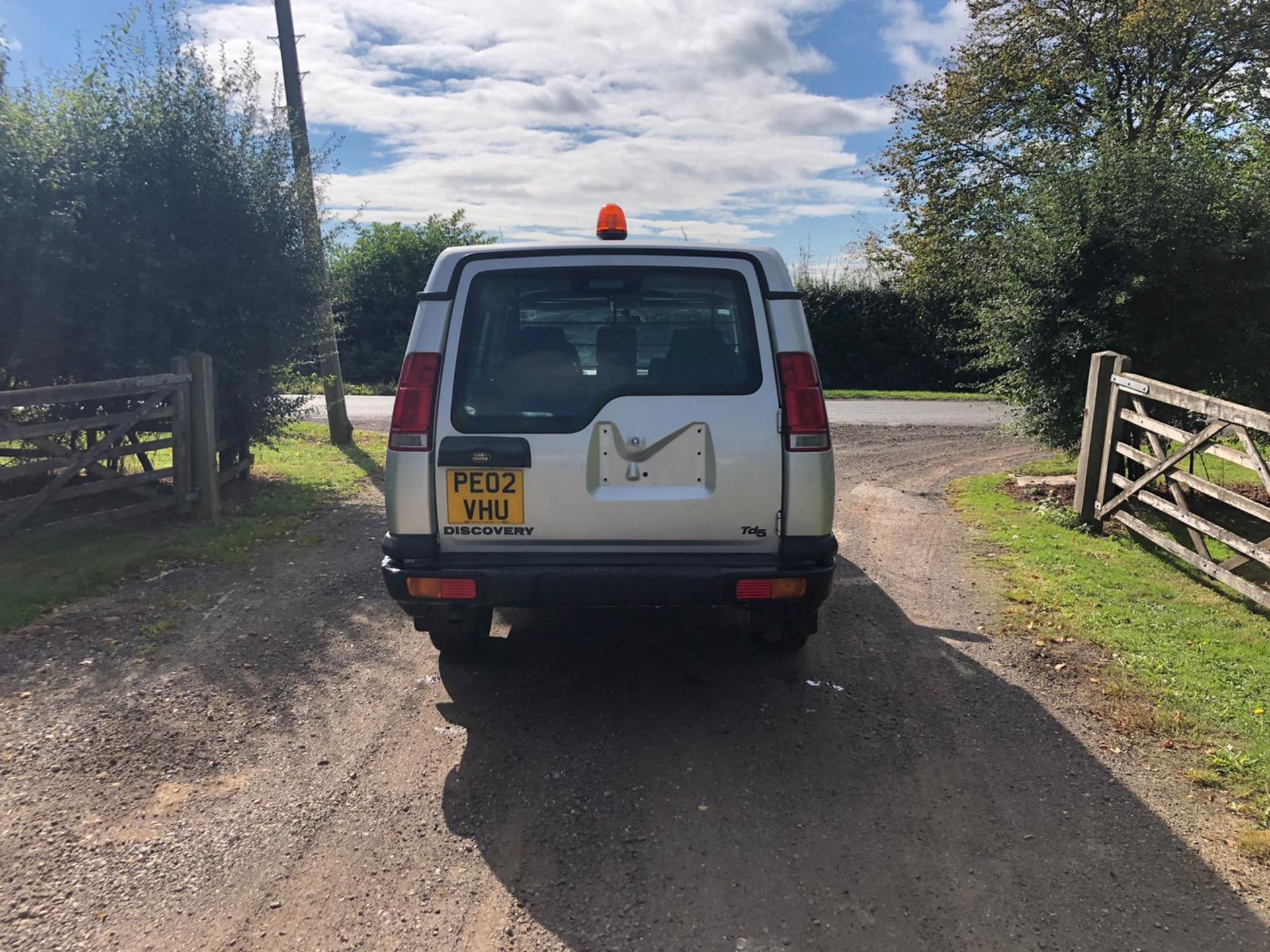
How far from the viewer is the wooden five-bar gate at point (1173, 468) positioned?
548 centimetres

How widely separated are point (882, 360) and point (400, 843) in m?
23.1

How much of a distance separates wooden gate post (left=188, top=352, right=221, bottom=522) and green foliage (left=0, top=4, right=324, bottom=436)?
2.05ft

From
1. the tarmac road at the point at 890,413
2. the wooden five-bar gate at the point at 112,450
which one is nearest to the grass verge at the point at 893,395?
the tarmac road at the point at 890,413

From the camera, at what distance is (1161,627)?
5184 mm

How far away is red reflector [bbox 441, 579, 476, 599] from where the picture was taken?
3.67 m

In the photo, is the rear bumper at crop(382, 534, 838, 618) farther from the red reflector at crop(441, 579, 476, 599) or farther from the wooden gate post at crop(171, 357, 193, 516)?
the wooden gate post at crop(171, 357, 193, 516)

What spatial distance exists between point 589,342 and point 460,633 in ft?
5.21

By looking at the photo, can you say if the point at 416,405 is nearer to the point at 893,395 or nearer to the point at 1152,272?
the point at 1152,272

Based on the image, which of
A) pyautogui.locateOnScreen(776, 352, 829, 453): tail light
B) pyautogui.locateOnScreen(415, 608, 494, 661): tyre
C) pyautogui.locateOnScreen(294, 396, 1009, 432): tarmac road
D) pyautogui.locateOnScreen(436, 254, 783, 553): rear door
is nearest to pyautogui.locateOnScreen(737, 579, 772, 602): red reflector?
pyautogui.locateOnScreen(436, 254, 783, 553): rear door

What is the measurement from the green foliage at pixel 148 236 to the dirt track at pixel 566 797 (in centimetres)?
316

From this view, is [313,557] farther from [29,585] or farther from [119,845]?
[119,845]

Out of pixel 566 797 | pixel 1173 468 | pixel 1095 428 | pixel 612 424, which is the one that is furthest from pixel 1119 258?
pixel 566 797

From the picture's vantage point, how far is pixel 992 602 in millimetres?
5859

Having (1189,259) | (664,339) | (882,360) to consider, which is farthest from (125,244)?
(882,360)
